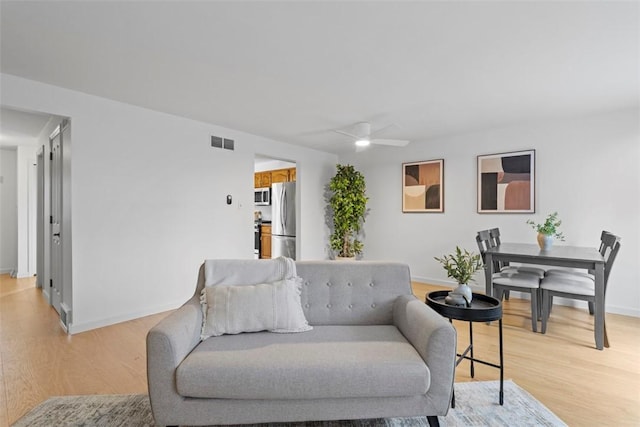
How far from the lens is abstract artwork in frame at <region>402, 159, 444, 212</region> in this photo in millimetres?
5305

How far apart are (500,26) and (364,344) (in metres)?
2.11

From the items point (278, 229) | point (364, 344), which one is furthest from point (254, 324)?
point (278, 229)

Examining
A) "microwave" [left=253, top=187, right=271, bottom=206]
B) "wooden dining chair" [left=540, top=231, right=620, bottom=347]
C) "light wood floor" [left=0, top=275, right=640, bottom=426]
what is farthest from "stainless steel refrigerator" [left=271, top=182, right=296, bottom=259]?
"wooden dining chair" [left=540, top=231, right=620, bottom=347]

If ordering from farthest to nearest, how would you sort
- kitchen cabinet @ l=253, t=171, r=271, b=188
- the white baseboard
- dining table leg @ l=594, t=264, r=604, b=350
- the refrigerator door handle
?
kitchen cabinet @ l=253, t=171, r=271, b=188 → the refrigerator door handle → the white baseboard → dining table leg @ l=594, t=264, r=604, b=350

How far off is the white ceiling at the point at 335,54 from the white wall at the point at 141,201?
254mm

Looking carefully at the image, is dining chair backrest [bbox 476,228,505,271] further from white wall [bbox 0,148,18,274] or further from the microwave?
white wall [bbox 0,148,18,274]

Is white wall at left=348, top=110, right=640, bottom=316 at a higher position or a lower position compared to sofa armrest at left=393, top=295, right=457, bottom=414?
higher

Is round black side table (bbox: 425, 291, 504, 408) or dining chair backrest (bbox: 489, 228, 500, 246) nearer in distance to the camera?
round black side table (bbox: 425, 291, 504, 408)

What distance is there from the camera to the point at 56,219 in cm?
385

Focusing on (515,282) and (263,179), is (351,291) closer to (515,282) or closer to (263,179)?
(515,282)

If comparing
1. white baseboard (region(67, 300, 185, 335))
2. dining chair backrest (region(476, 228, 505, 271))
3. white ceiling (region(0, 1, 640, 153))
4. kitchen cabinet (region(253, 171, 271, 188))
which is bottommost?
white baseboard (region(67, 300, 185, 335))

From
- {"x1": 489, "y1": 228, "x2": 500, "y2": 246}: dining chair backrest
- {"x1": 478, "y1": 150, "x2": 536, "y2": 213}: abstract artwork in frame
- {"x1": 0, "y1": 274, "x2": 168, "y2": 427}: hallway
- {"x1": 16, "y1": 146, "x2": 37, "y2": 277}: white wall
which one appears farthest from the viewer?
{"x1": 16, "y1": 146, "x2": 37, "y2": 277}: white wall

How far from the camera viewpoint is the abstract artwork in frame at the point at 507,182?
446 centimetres

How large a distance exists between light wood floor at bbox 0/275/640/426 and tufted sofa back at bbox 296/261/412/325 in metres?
0.78
